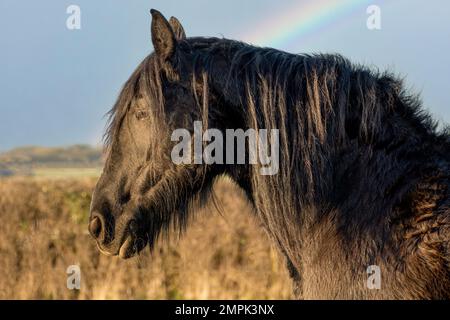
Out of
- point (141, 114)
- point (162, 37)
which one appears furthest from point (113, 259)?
point (162, 37)

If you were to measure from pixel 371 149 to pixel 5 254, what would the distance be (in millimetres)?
7322

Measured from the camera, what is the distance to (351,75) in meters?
3.76

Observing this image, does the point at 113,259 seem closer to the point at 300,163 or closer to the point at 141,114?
the point at 141,114

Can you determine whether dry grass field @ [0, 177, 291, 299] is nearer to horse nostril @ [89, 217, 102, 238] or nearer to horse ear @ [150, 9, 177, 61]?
horse nostril @ [89, 217, 102, 238]

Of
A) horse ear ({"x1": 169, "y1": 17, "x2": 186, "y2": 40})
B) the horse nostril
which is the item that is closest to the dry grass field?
horse ear ({"x1": 169, "y1": 17, "x2": 186, "y2": 40})

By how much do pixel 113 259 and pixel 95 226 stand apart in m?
5.99

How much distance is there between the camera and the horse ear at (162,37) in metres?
3.67

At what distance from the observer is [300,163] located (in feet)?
11.7

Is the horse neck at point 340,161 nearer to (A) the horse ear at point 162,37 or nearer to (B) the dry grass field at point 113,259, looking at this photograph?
(A) the horse ear at point 162,37

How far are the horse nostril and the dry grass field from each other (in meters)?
5.58

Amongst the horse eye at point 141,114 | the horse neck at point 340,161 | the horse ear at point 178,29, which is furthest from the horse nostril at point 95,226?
the horse ear at point 178,29

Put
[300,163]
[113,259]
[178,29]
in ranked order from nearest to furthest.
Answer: [300,163], [178,29], [113,259]

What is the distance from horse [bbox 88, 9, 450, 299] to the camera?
3354mm
